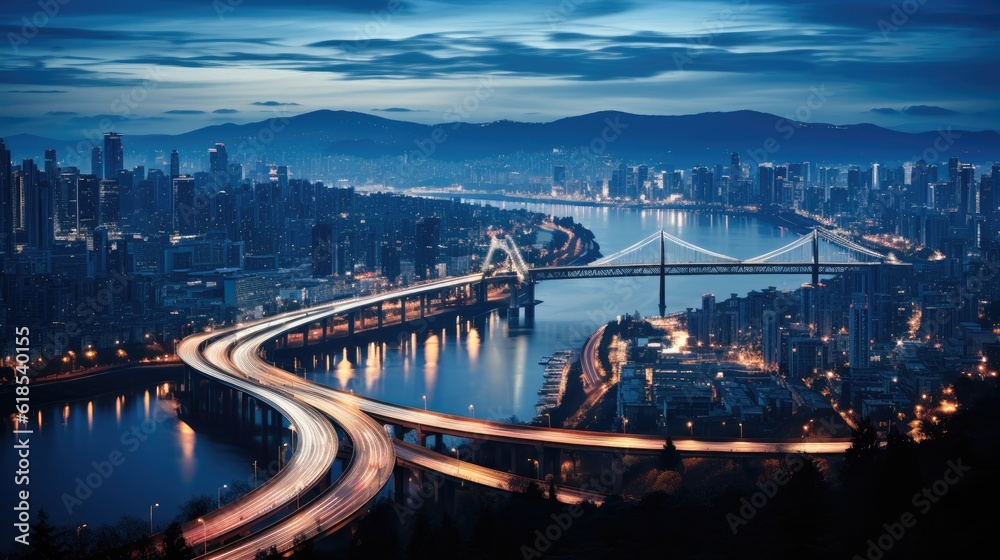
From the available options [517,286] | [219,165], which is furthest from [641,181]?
[517,286]

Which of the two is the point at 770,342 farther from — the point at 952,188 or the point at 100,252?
the point at 952,188

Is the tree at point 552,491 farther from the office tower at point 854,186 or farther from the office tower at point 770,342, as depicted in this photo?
the office tower at point 854,186

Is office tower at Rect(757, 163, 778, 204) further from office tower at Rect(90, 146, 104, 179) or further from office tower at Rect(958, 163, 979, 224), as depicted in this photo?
office tower at Rect(90, 146, 104, 179)

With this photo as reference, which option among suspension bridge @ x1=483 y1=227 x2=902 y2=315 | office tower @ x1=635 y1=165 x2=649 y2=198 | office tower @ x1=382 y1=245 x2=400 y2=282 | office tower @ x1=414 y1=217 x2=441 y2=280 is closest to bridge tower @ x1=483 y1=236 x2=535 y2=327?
suspension bridge @ x1=483 y1=227 x2=902 y2=315

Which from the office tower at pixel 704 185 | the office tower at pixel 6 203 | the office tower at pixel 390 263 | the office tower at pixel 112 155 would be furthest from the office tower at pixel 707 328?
the office tower at pixel 704 185

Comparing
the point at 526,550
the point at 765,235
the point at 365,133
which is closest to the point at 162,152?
the point at 365,133

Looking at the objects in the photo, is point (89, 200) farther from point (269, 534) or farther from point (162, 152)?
point (269, 534)
